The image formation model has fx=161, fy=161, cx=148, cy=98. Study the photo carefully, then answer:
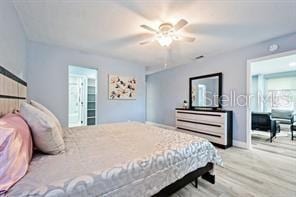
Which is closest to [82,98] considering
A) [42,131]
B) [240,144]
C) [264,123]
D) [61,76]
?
[61,76]

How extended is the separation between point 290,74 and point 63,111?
8248 millimetres

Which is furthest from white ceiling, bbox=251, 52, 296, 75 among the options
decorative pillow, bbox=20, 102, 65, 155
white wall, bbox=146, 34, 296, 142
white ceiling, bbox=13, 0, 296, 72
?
decorative pillow, bbox=20, 102, 65, 155

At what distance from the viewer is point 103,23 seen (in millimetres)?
2697

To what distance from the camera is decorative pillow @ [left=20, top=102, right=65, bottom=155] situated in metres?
1.31

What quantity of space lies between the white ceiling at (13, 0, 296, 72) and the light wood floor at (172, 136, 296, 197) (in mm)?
2370

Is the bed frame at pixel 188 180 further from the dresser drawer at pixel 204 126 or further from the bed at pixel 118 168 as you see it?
the dresser drawer at pixel 204 126

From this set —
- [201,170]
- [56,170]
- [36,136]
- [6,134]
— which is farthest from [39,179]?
[201,170]

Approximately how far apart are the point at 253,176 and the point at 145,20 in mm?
2864

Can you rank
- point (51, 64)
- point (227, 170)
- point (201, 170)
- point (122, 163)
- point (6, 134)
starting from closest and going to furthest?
point (6, 134) < point (122, 163) < point (201, 170) < point (227, 170) < point (51, 64)

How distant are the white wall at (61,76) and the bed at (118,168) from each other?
2413 mm

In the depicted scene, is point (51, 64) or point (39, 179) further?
point (51, 64)

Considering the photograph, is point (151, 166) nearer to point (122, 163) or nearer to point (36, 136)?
point (122, 163)

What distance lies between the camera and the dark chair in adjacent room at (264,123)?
4402mm

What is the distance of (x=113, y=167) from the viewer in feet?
3.83
